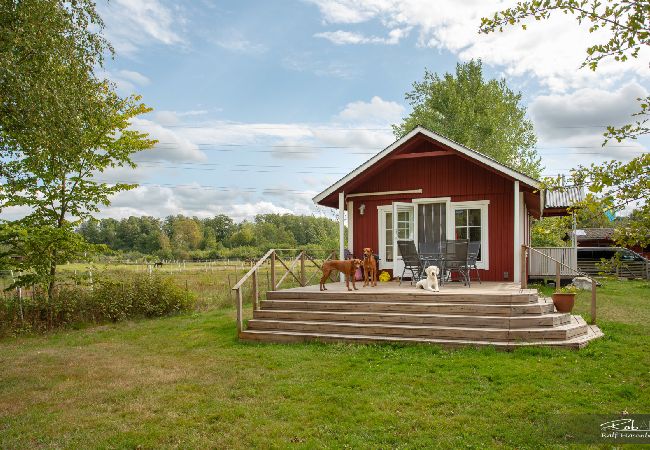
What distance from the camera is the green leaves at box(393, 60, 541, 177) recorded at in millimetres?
23531

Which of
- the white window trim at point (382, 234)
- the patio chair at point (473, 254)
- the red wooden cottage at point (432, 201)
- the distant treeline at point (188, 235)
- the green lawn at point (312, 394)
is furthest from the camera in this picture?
the distant treeline at point (188, 235)

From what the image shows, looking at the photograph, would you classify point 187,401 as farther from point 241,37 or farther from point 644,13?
point 241,37

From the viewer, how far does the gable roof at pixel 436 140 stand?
9.88 m

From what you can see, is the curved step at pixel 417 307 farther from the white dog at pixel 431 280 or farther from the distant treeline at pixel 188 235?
the distant treeline at pixel 188 235

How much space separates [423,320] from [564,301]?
2.34m

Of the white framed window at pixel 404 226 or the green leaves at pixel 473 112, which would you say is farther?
the green leaves at pixel 473 112

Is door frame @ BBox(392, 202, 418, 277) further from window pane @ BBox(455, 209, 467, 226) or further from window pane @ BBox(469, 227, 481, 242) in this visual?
window pane @ BBox(469, 227, 481, 242)

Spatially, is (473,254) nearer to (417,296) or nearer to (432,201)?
(432,201)

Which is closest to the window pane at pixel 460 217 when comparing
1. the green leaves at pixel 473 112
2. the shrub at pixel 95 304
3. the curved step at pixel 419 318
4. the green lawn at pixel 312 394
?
the curved step at pixel 419 318

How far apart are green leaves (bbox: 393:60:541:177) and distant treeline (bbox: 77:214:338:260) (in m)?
41.5

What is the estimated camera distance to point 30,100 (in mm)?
A: 6180

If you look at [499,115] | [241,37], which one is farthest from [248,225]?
[241,37]

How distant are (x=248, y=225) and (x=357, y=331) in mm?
75819

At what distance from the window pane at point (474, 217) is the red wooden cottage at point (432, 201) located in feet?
0.07
